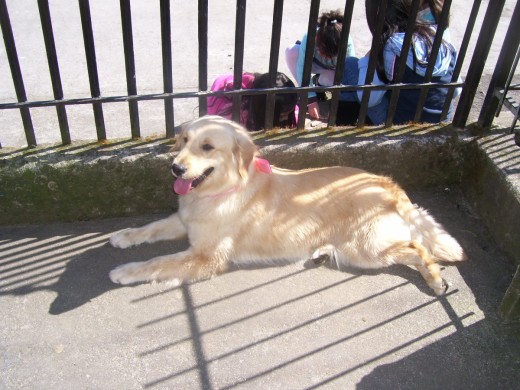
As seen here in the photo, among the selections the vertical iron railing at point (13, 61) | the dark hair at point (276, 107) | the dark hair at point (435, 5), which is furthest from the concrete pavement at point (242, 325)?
the dark hair at point (435, 5)

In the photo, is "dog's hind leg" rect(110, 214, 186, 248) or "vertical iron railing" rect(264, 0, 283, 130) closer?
"vertical iron railing" rect(264, 0, 283, 130)

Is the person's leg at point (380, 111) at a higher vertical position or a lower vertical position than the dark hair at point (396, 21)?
lower

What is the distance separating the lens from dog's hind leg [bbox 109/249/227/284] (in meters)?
3.33

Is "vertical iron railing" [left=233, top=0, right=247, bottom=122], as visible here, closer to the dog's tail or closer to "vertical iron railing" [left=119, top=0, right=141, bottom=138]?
"vertical iron railing" [left=119, top=0, right=141, bottom=138]

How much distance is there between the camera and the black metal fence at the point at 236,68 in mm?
3248

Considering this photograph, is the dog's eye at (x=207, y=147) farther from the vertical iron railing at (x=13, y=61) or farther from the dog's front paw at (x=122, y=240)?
the vertical iron railing at (x=13, y=61)

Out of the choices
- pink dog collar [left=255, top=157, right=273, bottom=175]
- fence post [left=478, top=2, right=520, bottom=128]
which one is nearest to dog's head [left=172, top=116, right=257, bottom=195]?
pink dog collar [left=255, top=157, right=273, bottom=175]

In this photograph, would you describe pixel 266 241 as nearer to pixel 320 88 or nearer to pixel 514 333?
pixel 320 88

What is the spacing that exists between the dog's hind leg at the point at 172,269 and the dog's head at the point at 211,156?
0.49m

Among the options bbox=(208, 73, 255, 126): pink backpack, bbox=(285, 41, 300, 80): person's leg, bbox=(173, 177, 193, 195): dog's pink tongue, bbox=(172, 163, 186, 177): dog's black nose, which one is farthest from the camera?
bbox=(285, 41, 300, 80): person's leg

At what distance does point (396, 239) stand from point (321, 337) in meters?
0.91

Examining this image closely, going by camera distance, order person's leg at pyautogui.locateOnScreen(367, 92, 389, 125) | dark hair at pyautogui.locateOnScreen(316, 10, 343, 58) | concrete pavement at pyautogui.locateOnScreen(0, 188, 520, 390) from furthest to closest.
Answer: dark hair at pyautogui.locateOnScreen(316, 10, 343, 58) < person's leg at pyautogui.locateOnScreen(367, 92, 389, 125) < concrete pavement at pyautogui.locateOnScreen(0, 188, 520, 390)

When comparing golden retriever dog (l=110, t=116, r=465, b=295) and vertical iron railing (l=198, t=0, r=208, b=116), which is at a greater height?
vertical iron railing (l=198, t=0, r=208, b=116)

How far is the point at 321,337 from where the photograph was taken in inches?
121
